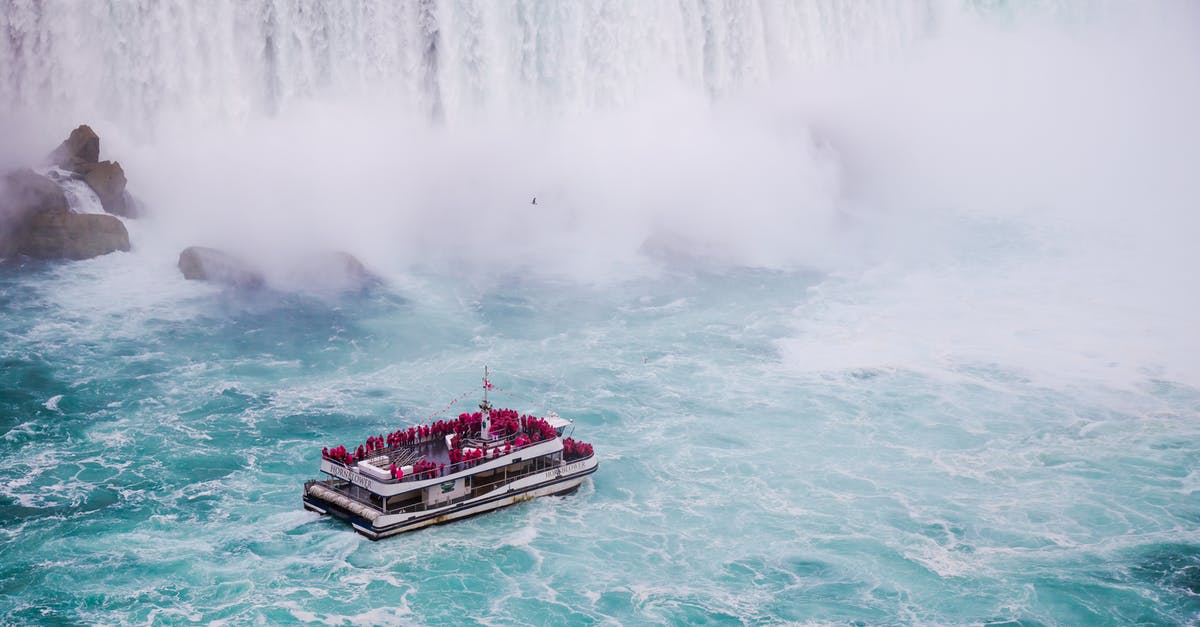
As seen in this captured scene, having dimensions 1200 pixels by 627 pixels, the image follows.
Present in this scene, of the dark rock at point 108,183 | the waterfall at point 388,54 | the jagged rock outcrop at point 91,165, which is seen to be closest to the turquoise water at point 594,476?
the dark rock at point 108,183

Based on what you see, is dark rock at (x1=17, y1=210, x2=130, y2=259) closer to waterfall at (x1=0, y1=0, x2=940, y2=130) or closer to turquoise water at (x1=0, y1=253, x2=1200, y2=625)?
turquoise water at (x1=0, y1=253, x2=1200, y2=625)

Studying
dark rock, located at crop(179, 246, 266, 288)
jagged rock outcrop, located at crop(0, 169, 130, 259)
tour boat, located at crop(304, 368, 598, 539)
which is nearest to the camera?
tour boat, located at crop(304, 368, 598, 539)

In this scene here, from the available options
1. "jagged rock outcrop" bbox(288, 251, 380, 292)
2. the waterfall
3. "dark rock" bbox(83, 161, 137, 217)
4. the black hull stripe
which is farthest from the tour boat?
the waterfall

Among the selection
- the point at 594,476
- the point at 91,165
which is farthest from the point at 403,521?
the point at 91,165

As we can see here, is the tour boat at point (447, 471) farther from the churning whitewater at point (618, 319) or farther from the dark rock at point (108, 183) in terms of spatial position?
the dark rock at point (108, 183)

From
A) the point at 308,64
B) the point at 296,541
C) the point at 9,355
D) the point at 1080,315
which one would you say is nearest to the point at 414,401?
the point at 296,541

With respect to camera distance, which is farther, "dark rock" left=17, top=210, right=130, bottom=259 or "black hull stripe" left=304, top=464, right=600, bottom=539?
"dark rock" left=17, top=210, right=130, bottom=259
